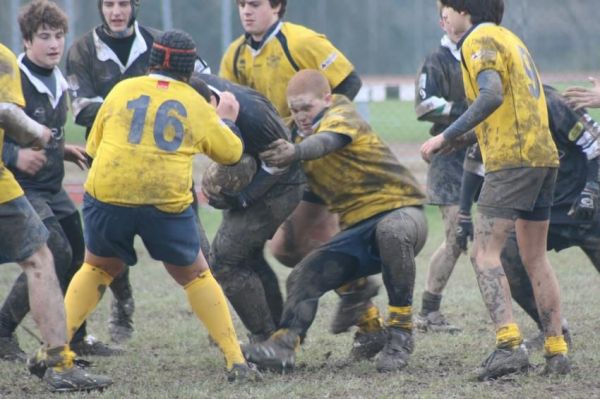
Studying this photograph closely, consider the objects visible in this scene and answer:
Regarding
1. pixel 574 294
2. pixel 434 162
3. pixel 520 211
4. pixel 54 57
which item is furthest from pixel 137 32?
pixel 574 294

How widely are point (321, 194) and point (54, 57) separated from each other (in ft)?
Answer: 5.68

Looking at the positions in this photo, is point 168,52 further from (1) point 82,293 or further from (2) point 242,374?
(2) point 242,374

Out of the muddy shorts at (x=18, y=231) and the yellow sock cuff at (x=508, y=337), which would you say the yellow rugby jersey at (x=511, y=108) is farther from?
the muddy shorts at (x=18, y=231)

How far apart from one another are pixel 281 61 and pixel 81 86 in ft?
4.04

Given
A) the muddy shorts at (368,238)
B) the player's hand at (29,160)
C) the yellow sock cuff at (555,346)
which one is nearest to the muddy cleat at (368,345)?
the muddy shorts at (368,238)

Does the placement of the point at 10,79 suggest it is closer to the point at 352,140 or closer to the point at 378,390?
the point at 352,140

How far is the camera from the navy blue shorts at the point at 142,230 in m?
5.64

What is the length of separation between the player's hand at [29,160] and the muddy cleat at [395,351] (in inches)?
78.7

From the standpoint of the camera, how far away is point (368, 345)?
21.5 feet

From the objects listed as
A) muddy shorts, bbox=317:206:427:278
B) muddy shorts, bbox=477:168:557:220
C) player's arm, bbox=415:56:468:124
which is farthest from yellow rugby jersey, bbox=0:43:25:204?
player's arm, bbox=415:56:468:124

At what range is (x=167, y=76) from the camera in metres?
5.71

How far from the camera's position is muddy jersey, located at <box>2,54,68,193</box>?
6.73 metres

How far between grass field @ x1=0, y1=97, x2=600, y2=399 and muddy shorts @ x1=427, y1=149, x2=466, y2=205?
32.2 inches

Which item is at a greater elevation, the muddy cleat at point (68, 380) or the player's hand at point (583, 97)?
the player's hand at point (583, 97)
